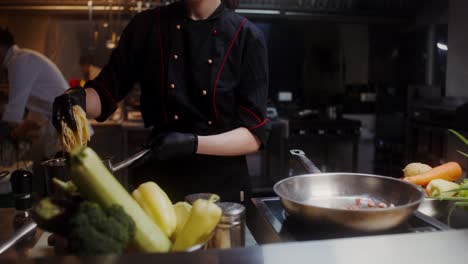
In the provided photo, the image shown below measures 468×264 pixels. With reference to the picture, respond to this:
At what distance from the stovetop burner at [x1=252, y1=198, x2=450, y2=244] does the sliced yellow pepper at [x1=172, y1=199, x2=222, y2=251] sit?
152 mm

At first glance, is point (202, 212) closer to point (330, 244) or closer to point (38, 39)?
point (330, 244)

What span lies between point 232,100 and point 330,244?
118 cm

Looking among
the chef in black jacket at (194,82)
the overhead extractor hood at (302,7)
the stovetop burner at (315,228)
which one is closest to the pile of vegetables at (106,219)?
the stovetop burner at (315,228)

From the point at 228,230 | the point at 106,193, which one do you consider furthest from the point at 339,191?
the point at 106,193

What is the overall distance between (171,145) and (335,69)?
4.64 m

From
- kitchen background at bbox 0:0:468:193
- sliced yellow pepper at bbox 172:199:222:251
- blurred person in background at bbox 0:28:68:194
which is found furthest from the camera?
kitchen background at bbox 0:0:468:193

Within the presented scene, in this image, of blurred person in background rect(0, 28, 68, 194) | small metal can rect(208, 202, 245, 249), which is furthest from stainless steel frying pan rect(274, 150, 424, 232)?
blurred person in background rect(0, 28, 68, 194)

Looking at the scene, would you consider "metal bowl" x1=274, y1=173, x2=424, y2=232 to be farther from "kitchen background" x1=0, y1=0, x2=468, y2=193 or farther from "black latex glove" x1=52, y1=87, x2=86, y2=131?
"kitchen background" x1=0, y1=0, x2=468, y2=193

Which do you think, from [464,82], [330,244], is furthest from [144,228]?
[464,82]

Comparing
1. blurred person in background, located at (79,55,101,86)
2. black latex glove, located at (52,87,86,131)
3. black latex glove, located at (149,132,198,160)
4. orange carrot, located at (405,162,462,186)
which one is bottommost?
orange carrot, located at (405,162,462,186)

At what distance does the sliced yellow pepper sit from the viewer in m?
0.83

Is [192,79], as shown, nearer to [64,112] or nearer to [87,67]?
[64,112]

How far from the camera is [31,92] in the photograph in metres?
3.56

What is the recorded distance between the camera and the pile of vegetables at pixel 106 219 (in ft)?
2.35
